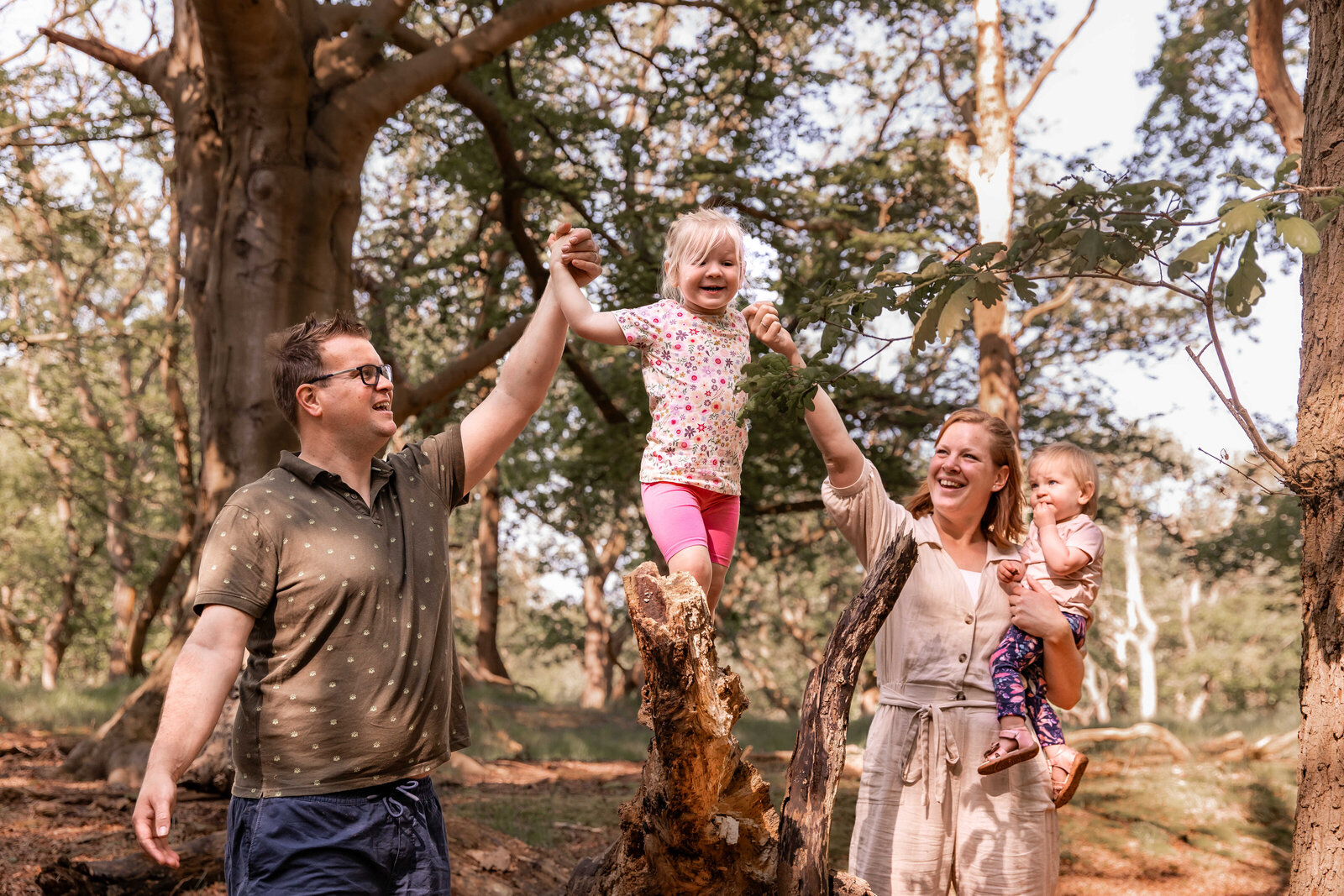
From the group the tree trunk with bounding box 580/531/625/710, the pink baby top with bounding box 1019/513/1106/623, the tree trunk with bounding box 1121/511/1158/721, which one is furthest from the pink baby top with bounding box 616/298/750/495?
the tree trunk with bounding box 1121/511/1158/721

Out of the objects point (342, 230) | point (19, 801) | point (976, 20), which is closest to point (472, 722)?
point (19, 801)

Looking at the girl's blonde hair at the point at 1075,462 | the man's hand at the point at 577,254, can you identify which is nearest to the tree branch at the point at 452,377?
the man's hand at the point at 577,254

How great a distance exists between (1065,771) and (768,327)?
1.60 m

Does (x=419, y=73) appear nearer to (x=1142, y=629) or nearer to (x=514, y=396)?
(x=514, y=396)

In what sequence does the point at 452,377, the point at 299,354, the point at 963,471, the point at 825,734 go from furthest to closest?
1. the point at 452,377
2. the point at 963,471
3. the point at 825,734
4. the point at 299,354

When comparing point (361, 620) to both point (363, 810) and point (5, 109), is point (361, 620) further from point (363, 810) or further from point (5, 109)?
point (5, 109)

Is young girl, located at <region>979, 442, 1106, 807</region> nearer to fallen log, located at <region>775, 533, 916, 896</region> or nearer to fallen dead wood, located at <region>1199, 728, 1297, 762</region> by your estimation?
fallen log, located at <region>775, 533, 916, 896</region>

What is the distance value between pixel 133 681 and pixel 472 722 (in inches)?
229

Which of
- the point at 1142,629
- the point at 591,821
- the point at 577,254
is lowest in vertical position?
the point at 591,821

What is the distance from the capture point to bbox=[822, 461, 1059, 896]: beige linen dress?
285cm

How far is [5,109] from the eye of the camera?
11234 millimetres

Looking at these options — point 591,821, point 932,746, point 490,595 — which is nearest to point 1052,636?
point 932,746

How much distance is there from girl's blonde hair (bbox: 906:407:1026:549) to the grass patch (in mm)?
10091

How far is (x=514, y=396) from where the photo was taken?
9.70 feet
